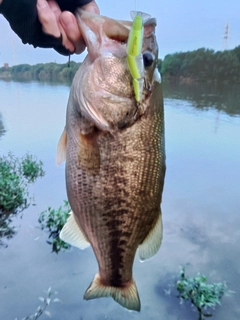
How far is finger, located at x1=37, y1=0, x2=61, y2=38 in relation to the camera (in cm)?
141

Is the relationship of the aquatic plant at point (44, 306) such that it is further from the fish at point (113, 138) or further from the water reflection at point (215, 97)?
the water reflection at point (215, 97)

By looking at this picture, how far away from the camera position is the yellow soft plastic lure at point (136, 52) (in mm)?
1220

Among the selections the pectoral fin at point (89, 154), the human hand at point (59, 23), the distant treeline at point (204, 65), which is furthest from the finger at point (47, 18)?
the distant treeline at point (204, 65)

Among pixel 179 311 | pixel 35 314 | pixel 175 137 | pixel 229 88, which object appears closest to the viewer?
pixel 35 314

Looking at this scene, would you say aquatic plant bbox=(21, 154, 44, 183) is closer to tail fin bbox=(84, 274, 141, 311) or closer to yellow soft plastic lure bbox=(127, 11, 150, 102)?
tail fin bbox=(84, 274, 141, 311)

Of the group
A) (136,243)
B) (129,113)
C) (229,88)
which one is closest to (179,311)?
(136,243)

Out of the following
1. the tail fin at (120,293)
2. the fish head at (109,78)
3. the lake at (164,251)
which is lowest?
the lake at (164,251)

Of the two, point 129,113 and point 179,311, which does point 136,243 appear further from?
point 179,311

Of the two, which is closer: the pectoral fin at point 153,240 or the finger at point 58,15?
the finger at point 58,15

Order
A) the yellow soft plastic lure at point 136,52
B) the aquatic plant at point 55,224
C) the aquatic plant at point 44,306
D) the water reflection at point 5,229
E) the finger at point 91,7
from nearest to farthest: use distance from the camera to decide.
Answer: the yellow soft plastic lure at point 136,52
the finger at point 91,7
the aquatic plant at point 44,306
the aquatic plant at point 55,224
the water reflection at point 5,229

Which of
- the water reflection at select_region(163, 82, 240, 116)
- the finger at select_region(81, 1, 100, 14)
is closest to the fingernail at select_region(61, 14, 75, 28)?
the finger at select_region(81, 1, 100, 14)

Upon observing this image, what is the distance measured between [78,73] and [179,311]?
494 centimetres

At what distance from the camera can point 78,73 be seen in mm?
1589

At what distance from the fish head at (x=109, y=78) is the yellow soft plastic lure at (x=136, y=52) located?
0.04 meters
